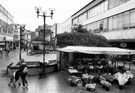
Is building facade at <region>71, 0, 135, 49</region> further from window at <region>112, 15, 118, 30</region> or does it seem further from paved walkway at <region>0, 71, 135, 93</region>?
paved walkway at <region>0, 71, 135, 93</region>

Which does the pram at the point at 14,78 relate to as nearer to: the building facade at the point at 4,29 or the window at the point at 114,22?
the window at the point at 114,22

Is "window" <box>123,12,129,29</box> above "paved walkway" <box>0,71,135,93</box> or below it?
above

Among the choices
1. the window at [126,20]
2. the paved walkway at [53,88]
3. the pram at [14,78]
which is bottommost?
the paved walkway at [53,88]

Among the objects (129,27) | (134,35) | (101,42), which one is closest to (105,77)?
(101,42)

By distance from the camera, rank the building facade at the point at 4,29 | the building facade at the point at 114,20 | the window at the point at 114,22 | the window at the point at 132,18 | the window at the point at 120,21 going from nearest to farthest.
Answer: the window at the point at 132,18 < the building facade at the point at 114,20 < the window at the point at 120,21 < the window at the point at 114,22 < the building facade at the point at 4,29

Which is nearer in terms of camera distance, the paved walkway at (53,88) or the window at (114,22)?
the paved walkway at (53,88)

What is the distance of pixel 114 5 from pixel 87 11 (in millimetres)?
11195

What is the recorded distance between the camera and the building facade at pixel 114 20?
1919 cm

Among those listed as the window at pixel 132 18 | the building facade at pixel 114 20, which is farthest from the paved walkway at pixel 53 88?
the building facade at pixel 114 20

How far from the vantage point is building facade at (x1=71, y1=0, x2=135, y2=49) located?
19.2 metres

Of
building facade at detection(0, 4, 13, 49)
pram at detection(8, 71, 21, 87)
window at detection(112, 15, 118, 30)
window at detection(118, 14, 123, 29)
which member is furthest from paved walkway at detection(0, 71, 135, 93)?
building facade at detection(0, 4, 13, 49)

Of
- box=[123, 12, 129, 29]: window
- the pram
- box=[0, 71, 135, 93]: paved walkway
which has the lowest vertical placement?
box=[0, 71, 135, 93]: paved walkway

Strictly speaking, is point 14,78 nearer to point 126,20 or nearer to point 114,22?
point 126,20

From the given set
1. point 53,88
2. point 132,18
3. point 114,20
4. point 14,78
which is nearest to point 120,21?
point 114,20
